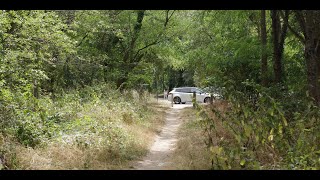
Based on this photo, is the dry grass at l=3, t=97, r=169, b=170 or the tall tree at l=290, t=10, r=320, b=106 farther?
the tall tree at l=290, t=10, r=320, b=106

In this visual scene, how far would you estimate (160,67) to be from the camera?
23.9 meters

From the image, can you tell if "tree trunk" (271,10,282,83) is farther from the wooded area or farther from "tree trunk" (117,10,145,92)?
"tree trunk" (117,10,145,92)

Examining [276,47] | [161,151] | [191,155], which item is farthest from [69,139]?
[276,47]

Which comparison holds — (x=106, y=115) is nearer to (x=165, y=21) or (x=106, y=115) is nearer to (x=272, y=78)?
(x=272, y=78)

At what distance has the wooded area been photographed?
656 centimetres

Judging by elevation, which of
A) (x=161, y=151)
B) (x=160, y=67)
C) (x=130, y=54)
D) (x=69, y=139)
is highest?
(x=130, y=54)

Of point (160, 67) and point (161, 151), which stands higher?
point (160, 67)

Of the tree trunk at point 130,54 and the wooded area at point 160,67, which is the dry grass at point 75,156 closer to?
the wooded area at point 160,67

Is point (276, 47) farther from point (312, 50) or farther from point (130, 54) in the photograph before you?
point (130, 54)

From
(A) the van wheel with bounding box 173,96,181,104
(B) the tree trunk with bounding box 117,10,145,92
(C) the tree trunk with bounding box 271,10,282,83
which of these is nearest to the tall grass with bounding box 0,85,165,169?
(C) the tree trunk with bounding box 271,10,282,83

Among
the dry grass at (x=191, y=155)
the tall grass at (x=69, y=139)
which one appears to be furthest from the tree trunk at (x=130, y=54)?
the dry grass at (x=191, y=155)

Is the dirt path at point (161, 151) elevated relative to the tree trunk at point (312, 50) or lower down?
lower down

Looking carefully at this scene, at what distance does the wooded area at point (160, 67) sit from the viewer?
6559mm
